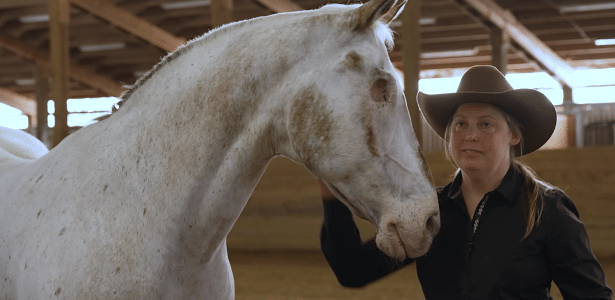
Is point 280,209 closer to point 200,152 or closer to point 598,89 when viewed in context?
point 200,152

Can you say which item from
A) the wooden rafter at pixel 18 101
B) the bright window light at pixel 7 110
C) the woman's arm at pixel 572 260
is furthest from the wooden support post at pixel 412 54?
the bright window light at pixel 7 110

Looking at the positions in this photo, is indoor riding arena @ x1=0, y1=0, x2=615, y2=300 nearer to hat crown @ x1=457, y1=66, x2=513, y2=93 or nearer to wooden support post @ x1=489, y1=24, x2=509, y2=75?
wooden support post @ x1=489, y1=24, x2=509, y2=75

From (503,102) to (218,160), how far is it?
30.9 inches

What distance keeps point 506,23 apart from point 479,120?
8.84m

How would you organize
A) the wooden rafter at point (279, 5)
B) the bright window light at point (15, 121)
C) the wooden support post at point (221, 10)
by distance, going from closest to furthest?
the wooden support post at point (221, 10) → the wooden rafter at point (279, 5) → the bright window light at point (15, 121)

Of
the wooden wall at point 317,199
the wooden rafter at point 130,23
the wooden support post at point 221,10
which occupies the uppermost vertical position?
the wooden rafter at point 130,23

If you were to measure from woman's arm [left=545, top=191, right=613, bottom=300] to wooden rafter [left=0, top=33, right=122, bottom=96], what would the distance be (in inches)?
519

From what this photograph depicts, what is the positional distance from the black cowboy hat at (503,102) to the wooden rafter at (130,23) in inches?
288

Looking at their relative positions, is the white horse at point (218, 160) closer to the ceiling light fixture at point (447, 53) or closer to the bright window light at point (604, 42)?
the bright window light at point (604, 42)

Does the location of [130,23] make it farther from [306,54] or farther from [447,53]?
[306,54]

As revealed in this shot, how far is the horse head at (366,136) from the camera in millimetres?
1215

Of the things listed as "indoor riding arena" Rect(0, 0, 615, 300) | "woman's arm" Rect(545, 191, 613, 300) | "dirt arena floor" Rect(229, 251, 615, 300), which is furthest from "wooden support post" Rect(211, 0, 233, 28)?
"woman's arm" Rect(545, 191, 613, 300)

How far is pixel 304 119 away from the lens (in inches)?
48.8

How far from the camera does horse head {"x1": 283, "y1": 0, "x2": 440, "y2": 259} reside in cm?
121
